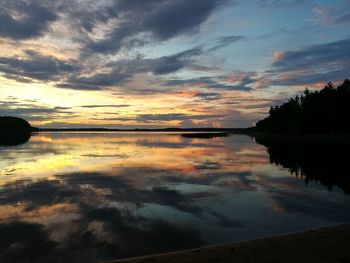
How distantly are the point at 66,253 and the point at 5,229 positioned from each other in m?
4.00

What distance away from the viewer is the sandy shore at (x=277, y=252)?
385 inches

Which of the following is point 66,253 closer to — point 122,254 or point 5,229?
point 122,254

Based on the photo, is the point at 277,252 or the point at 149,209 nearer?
the point at 277,252

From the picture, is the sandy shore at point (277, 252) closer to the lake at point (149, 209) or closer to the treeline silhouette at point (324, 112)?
the lake at point (149, 209)

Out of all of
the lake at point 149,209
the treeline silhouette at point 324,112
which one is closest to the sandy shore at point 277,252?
the lake at point 149,209

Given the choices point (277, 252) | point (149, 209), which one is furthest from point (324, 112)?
point (277, 252)

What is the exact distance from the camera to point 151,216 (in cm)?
1638

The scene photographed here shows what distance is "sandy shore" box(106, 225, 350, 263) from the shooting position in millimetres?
9773

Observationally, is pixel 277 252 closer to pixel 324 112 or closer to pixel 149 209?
pixel 149 209

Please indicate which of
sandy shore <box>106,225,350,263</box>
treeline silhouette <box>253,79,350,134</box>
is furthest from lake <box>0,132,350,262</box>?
treeline silhouette <box>253,79,350,134</box>

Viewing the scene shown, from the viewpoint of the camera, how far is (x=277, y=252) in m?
10.4

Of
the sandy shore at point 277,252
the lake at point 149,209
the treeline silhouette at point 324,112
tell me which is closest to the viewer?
the sandy shore at point 277,252

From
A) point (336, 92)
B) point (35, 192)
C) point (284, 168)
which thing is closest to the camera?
point (35, 192)

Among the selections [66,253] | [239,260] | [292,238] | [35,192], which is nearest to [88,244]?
[66,253]
